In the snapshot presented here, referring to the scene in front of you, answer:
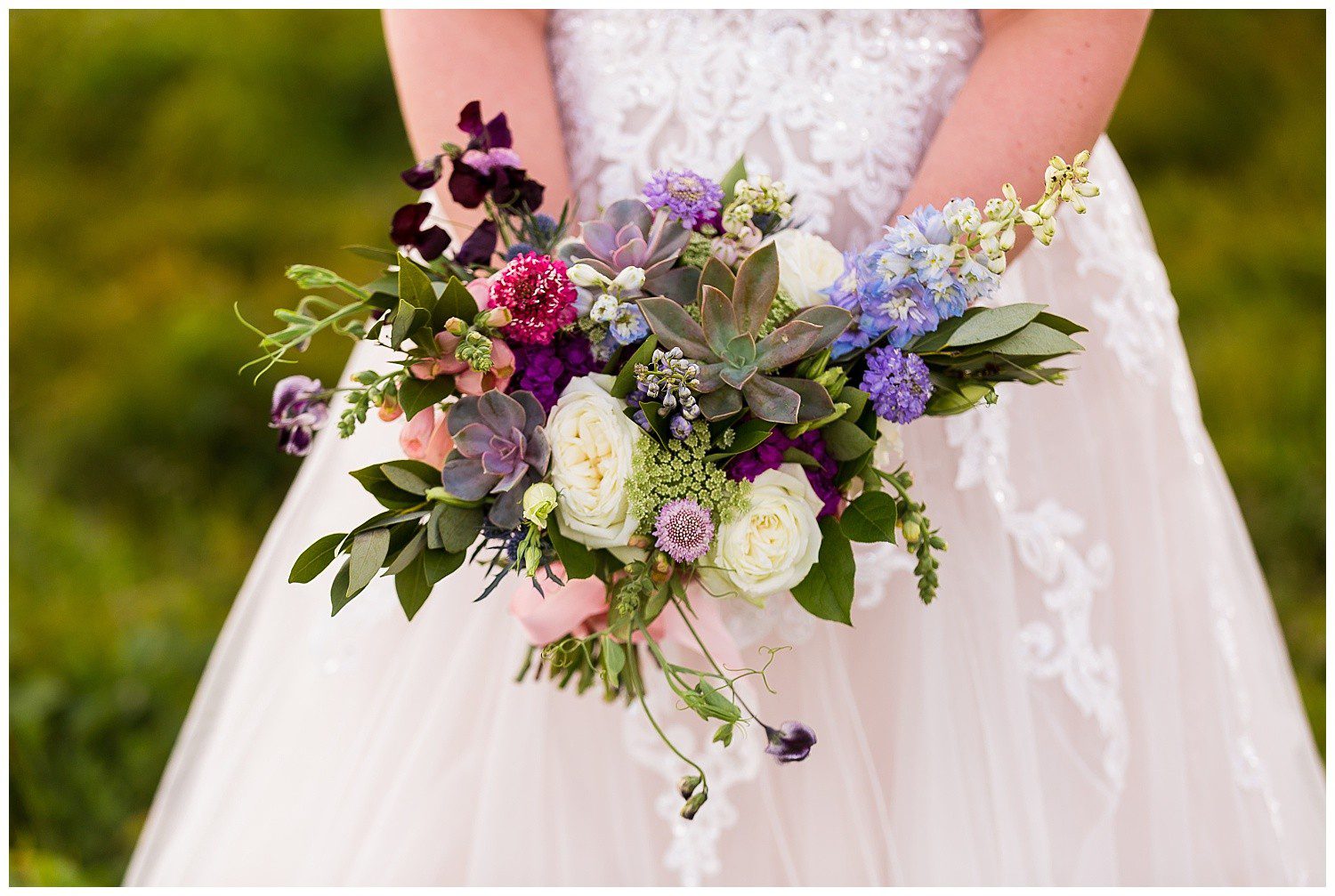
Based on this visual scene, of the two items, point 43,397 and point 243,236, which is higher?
point 243,236

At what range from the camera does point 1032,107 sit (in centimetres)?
118

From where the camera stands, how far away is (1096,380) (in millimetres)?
1420

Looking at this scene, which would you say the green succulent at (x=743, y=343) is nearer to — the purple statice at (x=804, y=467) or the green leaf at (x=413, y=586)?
the purple statice at (x=804, y=467)

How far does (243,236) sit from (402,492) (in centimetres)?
284

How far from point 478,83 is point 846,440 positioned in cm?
63

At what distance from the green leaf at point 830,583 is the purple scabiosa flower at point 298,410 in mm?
473

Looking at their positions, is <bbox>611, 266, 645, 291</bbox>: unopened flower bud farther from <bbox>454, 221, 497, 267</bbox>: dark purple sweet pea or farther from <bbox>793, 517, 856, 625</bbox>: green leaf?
<bbox>793, 517, 856, 625</bbox>: green leaf

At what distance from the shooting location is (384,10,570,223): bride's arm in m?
1.26

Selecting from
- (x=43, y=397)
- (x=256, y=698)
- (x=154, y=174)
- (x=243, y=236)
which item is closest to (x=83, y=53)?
(x=154, y=174)

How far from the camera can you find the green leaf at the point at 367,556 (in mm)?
917

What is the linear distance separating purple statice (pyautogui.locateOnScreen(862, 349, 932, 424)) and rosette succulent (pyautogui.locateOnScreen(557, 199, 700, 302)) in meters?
0.18

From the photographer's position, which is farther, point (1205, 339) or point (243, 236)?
point (243, 236)

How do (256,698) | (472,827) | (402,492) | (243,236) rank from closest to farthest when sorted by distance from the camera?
(402,492), (472,827), (256,698), (243,236)

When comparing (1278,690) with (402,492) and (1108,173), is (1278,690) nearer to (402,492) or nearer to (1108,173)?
(1108,173)
